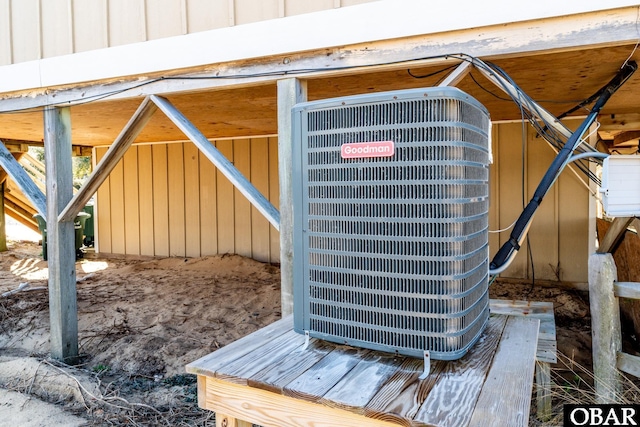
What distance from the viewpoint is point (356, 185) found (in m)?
1.27

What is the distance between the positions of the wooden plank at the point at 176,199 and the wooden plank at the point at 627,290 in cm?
610

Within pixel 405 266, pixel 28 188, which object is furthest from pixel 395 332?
pixel 28 188

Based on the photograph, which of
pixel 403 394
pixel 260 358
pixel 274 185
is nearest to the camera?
pixel 403 394

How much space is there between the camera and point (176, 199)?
7.23m

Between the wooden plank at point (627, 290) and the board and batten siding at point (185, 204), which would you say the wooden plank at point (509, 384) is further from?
the board and batten siding at point (185, 204)

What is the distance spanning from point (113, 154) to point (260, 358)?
2.65m

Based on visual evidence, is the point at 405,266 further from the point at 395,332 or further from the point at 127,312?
the point at 127,312

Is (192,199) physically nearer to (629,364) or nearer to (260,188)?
(260,188)

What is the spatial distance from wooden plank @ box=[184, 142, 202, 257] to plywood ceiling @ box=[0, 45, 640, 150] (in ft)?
2.51

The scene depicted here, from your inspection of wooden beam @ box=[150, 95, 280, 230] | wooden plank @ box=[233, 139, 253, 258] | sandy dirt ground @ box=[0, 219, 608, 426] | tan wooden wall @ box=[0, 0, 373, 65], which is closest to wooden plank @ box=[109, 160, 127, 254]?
sandy dirt ground @ box=[0, 219, 608, 426]

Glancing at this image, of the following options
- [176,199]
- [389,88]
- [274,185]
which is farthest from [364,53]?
[176,199]

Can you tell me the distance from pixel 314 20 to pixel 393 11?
1.53 ft

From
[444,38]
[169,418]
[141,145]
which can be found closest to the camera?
[444,38]

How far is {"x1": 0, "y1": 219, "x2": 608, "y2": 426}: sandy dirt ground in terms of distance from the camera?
305 centimetres
